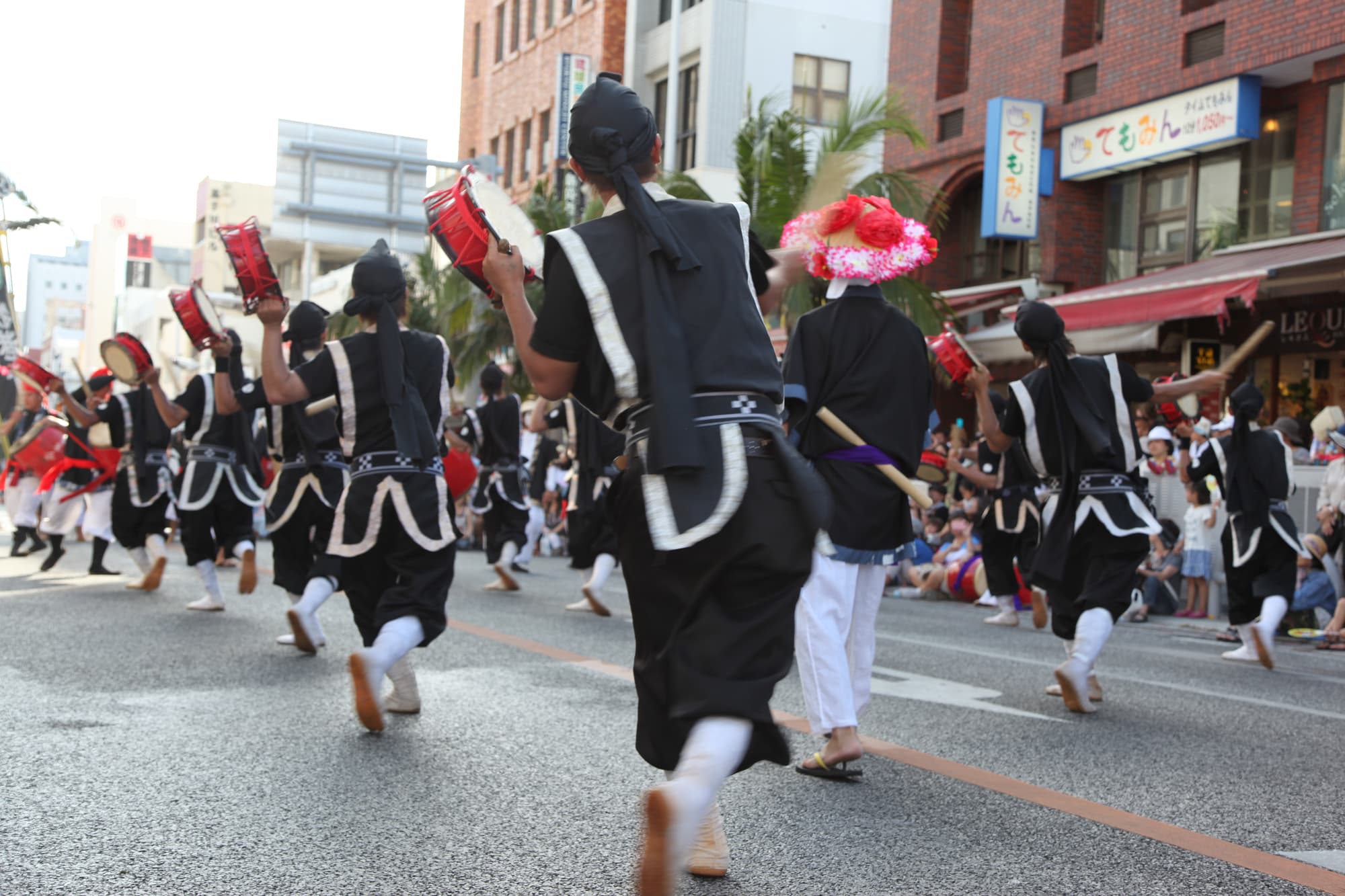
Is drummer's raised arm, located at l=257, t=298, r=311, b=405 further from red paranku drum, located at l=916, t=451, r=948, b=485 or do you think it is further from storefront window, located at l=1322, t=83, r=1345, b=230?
storefront window, located at l=1322, t=83, r=1345, b=230

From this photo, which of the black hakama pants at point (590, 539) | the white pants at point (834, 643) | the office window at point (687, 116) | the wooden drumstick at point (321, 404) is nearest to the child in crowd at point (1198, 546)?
the black hakama pants at point (590, 539)

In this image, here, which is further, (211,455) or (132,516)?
(132,516)

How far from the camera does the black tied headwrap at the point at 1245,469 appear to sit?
984cm

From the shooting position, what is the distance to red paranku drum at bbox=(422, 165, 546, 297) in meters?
4.01

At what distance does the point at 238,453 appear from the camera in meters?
10.5

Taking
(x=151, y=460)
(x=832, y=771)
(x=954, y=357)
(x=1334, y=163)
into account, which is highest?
(x=1334, y=163)

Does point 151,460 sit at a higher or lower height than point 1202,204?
lower

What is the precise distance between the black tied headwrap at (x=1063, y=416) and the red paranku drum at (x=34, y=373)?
883cm

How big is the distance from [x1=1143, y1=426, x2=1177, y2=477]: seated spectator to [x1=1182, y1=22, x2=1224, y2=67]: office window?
19.8 feet

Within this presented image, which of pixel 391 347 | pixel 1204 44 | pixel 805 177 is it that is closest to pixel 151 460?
pixel 391 347

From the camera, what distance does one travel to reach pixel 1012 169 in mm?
21094

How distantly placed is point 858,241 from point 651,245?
2359 millimetres

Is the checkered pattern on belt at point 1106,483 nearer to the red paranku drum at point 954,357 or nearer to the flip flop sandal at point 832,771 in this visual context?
the red paranku drum at point 954,357

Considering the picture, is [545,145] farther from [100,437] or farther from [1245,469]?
[1245,469]
